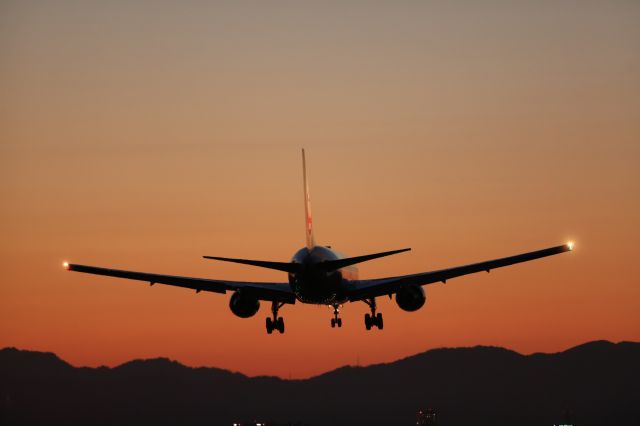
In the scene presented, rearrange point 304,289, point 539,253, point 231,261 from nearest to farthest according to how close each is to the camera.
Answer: point 231,261, point 304,289, point 539,253

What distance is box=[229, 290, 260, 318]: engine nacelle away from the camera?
276 ft

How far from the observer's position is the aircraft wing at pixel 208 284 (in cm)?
8581

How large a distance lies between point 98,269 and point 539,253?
34259 millimetres

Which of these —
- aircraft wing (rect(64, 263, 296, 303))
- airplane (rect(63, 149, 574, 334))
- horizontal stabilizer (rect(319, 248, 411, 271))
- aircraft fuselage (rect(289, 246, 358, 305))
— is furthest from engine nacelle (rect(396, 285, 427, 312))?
horizontal stabilizer (rect(319, 248, 411, 271))

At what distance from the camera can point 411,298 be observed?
3356 inches

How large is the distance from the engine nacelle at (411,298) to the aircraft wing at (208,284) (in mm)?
8525

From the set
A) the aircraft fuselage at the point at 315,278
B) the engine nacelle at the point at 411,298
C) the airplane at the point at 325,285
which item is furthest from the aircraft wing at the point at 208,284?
the engine nacelle at the point at 411,298

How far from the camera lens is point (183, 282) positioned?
87.9 m

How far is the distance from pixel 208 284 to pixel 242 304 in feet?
16.5

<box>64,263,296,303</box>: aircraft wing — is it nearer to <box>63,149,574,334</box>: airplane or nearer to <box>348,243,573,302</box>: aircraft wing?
<box>63,149,574,334</box>: airplane

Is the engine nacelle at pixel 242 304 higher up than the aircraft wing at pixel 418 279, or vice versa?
the aircraft wing at pixel 418 279

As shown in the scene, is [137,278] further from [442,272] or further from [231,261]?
[442,272]

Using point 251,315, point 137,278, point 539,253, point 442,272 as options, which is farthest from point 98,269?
point 539,253

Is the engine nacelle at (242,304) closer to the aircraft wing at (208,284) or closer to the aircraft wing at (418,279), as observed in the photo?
the aircraft wing at (208,284)
